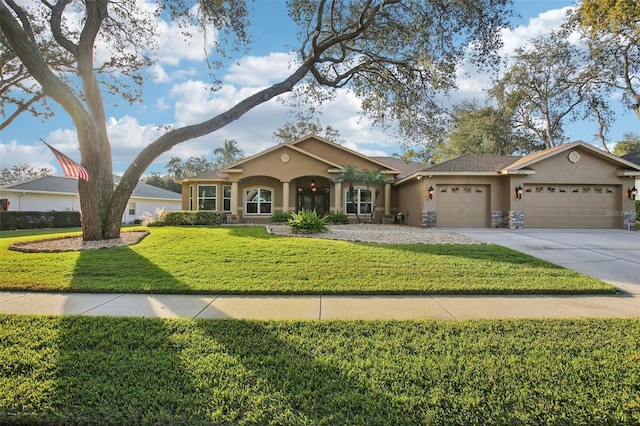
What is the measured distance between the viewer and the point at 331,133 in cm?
3550

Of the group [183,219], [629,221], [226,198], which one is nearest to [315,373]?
[183,219]

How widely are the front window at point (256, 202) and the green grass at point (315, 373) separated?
52.8 ft

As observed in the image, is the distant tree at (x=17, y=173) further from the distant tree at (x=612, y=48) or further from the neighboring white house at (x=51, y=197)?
the distant tree at (x=612, y=48)

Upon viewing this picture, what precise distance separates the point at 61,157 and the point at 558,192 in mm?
20214

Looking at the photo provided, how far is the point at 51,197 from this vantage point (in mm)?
22969

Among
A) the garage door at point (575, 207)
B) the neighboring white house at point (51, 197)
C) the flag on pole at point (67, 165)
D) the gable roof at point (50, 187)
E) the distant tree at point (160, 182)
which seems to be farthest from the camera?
the distant tree at point (160, 182)

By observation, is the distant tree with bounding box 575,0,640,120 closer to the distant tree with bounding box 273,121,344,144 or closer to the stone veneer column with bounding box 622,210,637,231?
the stone veneer column with bounding box 622,210,637,231

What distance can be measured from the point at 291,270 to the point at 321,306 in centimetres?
203

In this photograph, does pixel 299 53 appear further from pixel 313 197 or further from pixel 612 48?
pixel 612 48

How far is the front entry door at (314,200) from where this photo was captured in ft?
70.1

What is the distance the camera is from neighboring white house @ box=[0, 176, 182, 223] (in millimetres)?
21222

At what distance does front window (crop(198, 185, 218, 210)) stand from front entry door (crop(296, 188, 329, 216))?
213 inches

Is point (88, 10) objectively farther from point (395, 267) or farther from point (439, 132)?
point (439, 132)

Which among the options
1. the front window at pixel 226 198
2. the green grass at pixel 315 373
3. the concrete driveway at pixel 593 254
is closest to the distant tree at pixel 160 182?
the front window at pixel 226 198
